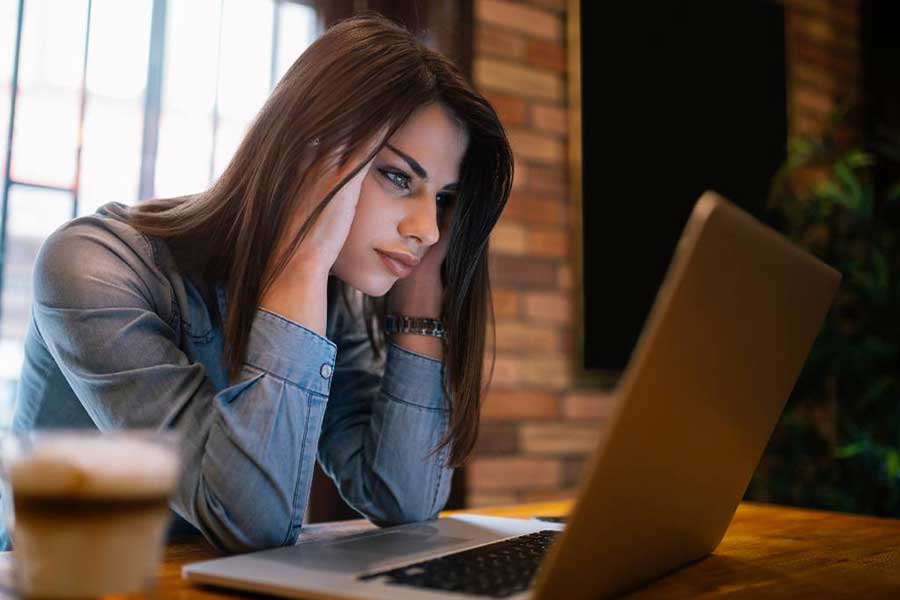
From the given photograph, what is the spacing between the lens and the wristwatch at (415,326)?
1166mm

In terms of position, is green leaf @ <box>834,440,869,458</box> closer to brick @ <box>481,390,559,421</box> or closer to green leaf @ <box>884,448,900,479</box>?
green leaf @ <box>884,448,900,479</box>

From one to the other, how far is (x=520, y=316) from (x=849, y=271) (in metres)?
1.05

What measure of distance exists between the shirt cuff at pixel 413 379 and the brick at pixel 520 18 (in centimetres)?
156

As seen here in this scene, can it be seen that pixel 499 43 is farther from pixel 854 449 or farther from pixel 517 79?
pixel 854 449

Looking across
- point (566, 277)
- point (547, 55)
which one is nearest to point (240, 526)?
point (566, 277)

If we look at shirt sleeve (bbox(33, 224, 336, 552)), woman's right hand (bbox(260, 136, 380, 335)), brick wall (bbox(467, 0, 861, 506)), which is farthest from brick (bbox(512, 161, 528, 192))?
shirt sleeve (bbox(33, 224, 336, 552))

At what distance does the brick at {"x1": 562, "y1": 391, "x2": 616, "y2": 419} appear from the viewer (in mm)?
2539

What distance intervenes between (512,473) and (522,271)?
58cm

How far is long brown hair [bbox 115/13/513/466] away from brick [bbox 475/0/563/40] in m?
1.33

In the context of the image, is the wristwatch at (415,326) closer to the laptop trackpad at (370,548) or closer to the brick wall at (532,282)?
the laptop trackpad at (370,548)

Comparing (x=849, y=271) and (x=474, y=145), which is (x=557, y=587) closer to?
(x=474, y=145)

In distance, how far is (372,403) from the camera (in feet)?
4.09

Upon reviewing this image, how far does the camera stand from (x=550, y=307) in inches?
98.9

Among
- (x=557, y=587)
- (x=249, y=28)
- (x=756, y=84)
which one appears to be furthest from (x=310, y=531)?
(x=756, y=84)
